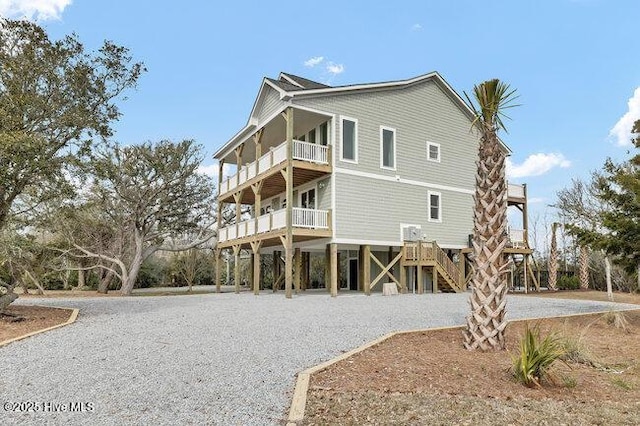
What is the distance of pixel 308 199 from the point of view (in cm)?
2189

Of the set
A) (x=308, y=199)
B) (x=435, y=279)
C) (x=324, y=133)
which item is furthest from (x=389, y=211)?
(x=324, y=133)

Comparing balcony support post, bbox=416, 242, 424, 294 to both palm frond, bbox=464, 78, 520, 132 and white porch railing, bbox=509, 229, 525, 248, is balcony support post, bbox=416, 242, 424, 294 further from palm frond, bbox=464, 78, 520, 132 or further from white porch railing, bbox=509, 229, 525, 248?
palm frond, bbox=464, 78, 520, 132

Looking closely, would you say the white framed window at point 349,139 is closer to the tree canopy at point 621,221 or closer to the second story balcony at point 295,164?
the second story balcony at point 295,164

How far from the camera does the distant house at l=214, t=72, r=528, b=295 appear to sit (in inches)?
758

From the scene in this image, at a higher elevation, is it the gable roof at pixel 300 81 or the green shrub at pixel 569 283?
the gable roof at pixel 300 81

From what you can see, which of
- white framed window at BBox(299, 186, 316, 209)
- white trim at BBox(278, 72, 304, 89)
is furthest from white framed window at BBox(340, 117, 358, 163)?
white trim at BBox(278, 72, 304, 89)

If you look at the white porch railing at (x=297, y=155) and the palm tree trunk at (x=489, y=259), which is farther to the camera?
the white porch railing at (x=297, y=155)

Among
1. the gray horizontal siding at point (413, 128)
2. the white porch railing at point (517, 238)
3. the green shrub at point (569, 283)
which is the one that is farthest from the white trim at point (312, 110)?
the green shrub at point (569, 283)

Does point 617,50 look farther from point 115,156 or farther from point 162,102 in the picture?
point 115,156

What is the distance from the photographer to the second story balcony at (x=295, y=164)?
19.0 m

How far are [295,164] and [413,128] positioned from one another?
719 centimetres

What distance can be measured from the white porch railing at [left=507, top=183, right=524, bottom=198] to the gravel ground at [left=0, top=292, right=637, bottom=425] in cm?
1429

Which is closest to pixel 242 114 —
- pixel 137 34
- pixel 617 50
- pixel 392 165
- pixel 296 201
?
pixel 296 201

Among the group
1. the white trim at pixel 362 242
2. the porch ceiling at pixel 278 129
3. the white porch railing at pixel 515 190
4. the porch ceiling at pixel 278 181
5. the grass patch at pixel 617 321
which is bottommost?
the grass patch at pixel 617 321
